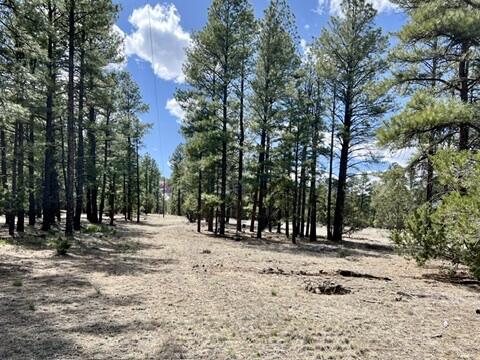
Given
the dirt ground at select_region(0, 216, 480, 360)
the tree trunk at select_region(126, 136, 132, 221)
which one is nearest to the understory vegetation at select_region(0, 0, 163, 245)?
the tree trunk at select_region(126, 136, 132, 221)

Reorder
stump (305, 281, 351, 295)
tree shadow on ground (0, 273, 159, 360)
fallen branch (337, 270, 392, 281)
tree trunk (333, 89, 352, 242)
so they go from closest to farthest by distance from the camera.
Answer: tree shadow on ground (0, 273, 159, 360) → stump (305, 281, 351, 295) → fallen branch (337, 270, 392, 281) → tree trunk (333, 89, 352, 242)

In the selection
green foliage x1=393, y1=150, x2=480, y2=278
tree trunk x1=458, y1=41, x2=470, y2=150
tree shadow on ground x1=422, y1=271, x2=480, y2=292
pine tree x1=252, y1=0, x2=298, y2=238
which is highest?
pine tree x1=252, y1=0, x2=298, y2=238

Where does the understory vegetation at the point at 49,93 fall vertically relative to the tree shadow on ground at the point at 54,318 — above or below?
above

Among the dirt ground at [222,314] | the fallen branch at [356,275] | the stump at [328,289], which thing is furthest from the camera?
the fallen branch at [356,275]

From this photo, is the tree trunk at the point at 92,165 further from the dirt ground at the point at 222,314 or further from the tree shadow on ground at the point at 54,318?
the tree shadow on ground at the point at 54,318

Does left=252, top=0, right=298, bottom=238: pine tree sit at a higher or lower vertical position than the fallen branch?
higher

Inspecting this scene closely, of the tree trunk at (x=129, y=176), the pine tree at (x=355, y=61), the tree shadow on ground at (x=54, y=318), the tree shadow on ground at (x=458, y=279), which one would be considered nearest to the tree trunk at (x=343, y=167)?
the pine tree at (x=355, y=61)

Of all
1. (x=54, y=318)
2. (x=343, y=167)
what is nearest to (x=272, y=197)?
(x=343, y=167)

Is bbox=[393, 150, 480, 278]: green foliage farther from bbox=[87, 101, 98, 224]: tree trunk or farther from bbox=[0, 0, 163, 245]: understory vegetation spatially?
bbox=[87, 101, 98, 224]: tree trunk

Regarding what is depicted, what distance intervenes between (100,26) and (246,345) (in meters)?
13.9

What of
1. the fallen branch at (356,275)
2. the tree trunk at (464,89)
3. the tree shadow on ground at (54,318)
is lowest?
the fallen branch at (356,275)

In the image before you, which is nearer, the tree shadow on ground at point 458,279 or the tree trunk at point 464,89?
the tree shadow on ground at point 458,279

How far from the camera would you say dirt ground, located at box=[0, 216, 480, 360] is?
13.0 ft

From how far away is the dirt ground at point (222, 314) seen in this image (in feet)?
13.0
